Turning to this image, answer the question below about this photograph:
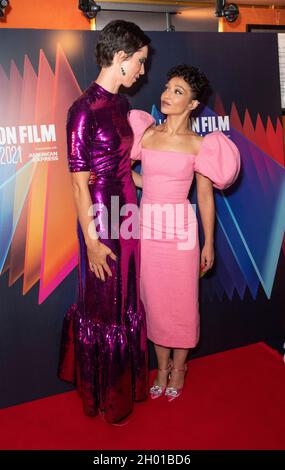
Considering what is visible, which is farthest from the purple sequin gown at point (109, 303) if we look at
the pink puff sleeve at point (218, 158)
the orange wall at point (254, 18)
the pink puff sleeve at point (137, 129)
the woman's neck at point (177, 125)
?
the orange wall at point (254, 18)

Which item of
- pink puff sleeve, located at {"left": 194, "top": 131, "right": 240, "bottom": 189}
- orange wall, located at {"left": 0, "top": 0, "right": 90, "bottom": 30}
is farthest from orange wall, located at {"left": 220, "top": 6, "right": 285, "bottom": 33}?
pink puff sleeve, located at {"left": 194, "top": 131, "right": 240, "bottom": 189}

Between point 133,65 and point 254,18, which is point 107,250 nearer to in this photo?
point 133,65

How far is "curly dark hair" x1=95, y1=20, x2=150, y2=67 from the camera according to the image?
5.96 ft

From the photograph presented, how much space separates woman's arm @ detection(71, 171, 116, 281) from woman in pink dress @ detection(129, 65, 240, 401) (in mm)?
343

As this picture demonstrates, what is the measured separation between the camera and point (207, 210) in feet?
7.55

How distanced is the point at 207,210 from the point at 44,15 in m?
2.77

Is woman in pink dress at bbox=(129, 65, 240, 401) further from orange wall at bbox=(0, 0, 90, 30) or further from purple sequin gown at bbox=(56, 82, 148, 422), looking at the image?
orange wall at bbox=(0, 0, 90, 30)

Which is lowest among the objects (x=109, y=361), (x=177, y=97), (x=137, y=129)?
(x=109, y=361)

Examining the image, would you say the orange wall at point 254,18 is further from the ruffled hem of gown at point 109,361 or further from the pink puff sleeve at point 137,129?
the ruffled hem of gown at point 109,361

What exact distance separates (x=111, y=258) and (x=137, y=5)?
10.0 feet

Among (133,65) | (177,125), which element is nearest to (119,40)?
(133,65)

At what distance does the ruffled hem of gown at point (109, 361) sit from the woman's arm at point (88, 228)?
0.89 feet

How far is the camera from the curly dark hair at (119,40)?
1815 mm

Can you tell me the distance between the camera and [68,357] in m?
2.21
